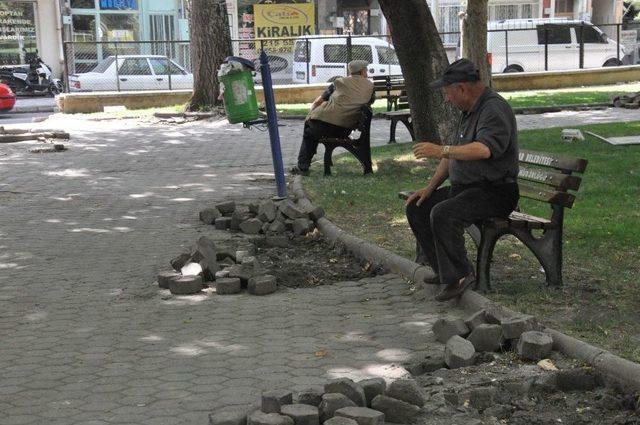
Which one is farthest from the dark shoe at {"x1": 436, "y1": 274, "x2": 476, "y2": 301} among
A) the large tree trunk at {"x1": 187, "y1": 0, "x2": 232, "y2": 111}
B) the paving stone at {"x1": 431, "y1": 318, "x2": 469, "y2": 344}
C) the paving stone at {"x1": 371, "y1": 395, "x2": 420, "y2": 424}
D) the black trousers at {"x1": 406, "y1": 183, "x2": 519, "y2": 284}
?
the large tree trunk at {"x1": 187, "y1": 0, "x2": 232, "y2": 111}

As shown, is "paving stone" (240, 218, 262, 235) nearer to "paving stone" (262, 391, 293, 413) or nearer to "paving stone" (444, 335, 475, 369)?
"paving stone" (444, 335, 475, 369)

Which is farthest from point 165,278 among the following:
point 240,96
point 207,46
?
point 207,46

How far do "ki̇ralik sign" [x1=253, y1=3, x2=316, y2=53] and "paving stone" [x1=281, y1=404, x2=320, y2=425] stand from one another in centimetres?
3476

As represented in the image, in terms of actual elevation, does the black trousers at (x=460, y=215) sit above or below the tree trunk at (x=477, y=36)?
below

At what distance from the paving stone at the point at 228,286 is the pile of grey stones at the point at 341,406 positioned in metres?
2.52

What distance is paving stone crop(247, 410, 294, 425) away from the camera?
13.4 feet

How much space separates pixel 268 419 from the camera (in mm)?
4105

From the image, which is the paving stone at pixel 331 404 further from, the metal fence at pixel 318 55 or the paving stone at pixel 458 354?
the metal fence at pixel 318 55

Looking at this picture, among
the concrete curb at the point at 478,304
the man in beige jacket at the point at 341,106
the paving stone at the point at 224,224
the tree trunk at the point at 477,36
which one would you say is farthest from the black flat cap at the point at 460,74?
the tree trunk at the point at 477,36

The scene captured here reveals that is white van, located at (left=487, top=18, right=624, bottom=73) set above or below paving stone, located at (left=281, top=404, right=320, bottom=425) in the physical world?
above

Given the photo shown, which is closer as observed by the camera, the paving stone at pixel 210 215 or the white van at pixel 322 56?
the paving stone at pixel 210 215

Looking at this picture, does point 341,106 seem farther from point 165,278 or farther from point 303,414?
point 303,414

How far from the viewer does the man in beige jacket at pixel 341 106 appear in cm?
1187

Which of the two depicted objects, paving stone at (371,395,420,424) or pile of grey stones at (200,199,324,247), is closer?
paving stone at (371,395,420,424)
